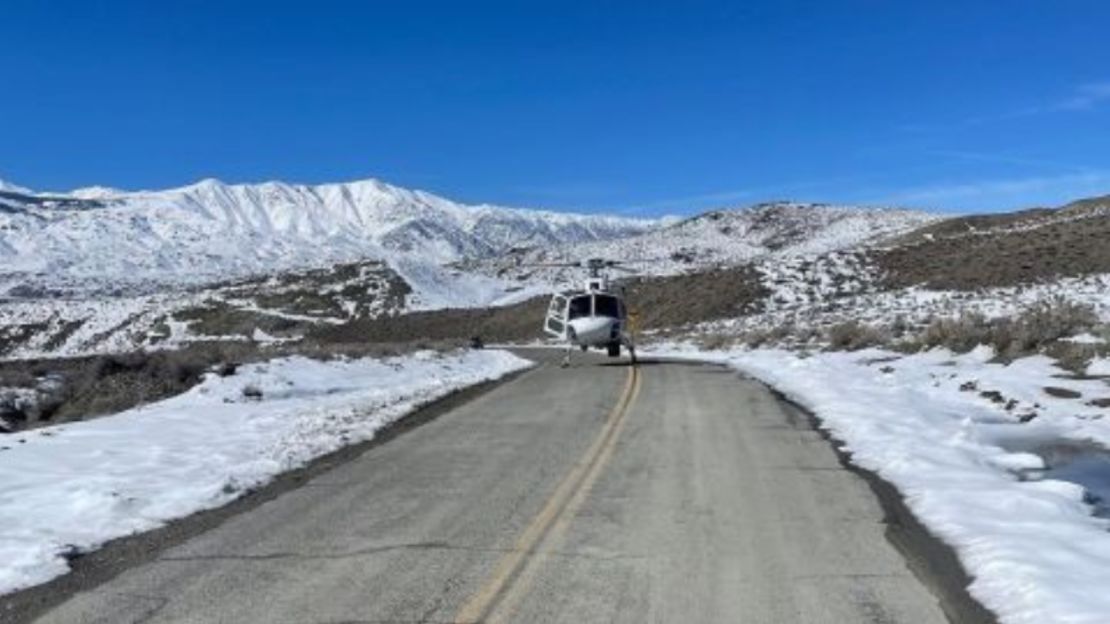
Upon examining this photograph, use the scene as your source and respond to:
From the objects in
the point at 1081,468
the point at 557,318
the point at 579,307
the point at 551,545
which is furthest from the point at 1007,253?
the point at 551,545

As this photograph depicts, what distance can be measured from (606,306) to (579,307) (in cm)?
81

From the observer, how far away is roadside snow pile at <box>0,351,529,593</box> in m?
10.7

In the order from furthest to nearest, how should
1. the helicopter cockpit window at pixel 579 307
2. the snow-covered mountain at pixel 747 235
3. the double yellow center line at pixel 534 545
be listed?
the snow-covered mountain at pixel 747 235 < the helicopter cockpit window at pixel 579 307 < the double yellow center line at pixel 534 545

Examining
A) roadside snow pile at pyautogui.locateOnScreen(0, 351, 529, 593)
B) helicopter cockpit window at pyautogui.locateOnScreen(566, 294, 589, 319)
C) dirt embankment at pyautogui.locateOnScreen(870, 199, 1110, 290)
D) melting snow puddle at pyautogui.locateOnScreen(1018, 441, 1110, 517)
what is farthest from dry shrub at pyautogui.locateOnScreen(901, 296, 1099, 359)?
dirt embankment at pyautogui.locateOnScreen(870, 199, 1110, 290)

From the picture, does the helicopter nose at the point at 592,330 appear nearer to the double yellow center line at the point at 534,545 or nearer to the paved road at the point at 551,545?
the paved road at the point at 551,545

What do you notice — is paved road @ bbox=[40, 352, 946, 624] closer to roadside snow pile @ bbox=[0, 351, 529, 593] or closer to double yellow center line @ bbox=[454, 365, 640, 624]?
double yellow center line @ bbox=[454, 365, 640, 624]

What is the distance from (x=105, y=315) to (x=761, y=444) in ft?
→ 347

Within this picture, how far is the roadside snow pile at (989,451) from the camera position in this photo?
8.38m

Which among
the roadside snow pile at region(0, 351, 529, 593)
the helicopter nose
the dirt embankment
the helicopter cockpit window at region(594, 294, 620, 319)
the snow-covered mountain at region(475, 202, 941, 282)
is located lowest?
the roadside snow pile at region(0, 351, 529, 593)

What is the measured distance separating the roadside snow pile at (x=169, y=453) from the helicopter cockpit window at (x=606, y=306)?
8.70 m

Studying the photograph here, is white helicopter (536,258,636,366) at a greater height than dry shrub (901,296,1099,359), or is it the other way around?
white helicopter (536,258,636,366)

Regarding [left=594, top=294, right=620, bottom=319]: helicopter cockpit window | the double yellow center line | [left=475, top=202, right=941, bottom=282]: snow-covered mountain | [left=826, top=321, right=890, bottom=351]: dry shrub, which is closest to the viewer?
the double yellow center line

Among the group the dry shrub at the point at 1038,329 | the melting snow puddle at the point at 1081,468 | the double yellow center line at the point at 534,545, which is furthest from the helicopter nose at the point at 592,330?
the melting snow puddle at the point at 1081,468

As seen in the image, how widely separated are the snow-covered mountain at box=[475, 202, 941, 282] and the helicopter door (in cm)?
8471
